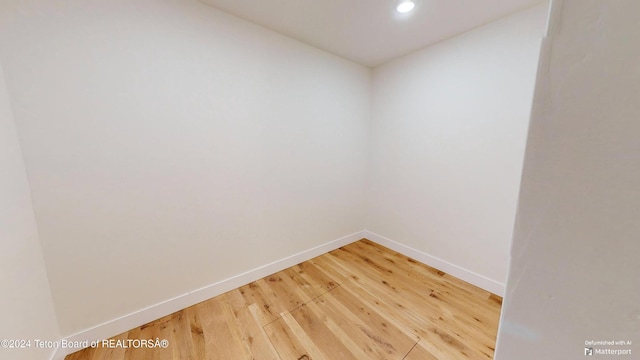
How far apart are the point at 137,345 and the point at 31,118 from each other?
1388mm

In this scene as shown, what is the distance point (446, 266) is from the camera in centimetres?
207

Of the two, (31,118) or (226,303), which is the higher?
(31,118)

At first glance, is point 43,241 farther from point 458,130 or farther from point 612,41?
point 458,130

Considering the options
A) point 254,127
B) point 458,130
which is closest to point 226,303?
point 254,127

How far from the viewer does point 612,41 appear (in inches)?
7.9

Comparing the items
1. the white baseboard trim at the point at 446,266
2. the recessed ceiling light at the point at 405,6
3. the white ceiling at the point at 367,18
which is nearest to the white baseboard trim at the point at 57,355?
the white ceiling at the point at 367,18

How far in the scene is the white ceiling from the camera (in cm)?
147

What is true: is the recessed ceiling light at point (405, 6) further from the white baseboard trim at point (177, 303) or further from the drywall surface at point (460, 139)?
the white baseboard trim at point (177, 303)

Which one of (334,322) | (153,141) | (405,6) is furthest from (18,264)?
(405,6)

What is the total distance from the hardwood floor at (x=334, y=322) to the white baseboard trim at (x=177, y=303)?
0.04m

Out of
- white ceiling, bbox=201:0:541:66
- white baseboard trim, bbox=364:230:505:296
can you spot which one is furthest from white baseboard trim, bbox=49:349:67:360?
white baseboard trim, bbox=364:230:505:296

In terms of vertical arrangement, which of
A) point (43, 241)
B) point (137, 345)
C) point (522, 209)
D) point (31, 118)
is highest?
point (31, 118)

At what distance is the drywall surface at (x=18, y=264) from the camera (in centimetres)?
88

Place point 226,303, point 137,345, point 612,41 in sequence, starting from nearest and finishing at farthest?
point 612,41 → point 137,345 → point 226,303
